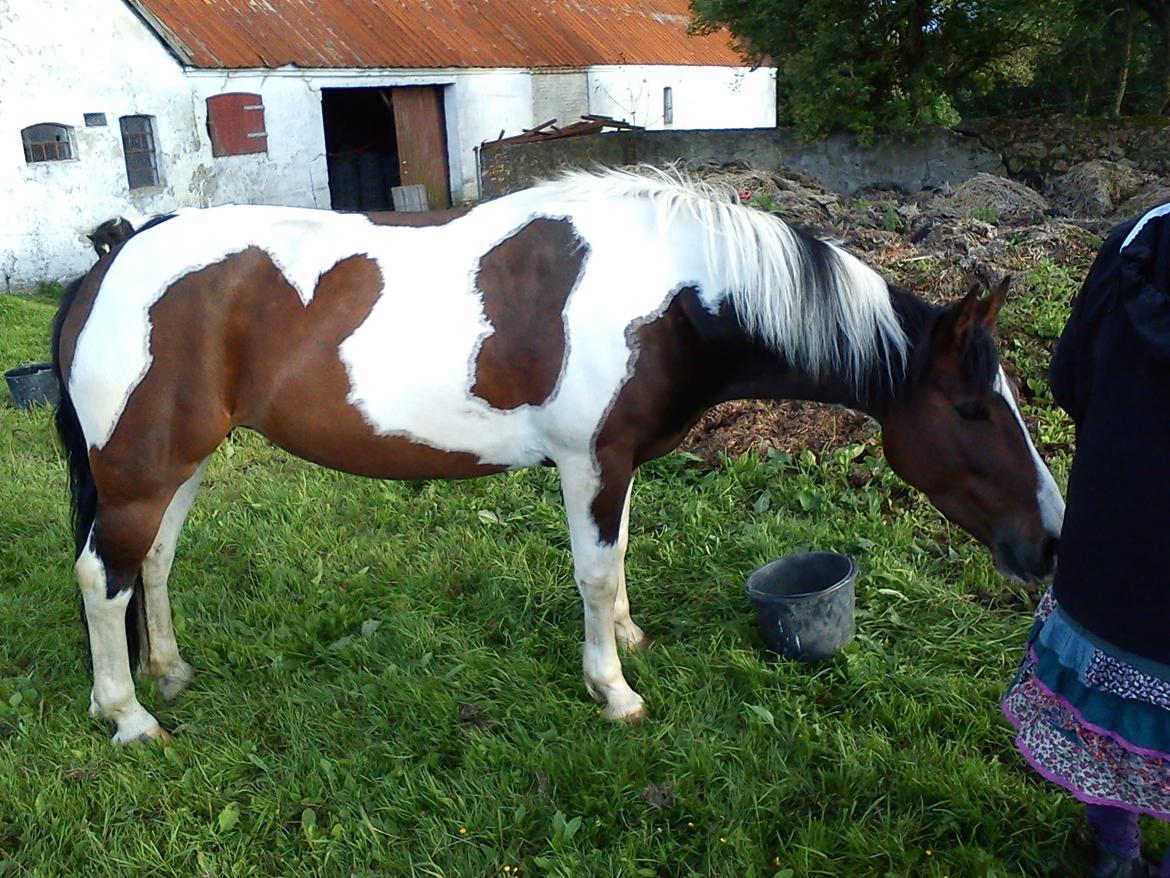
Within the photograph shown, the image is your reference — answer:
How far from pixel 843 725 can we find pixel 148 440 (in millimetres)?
2354

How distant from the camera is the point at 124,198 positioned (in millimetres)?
12914

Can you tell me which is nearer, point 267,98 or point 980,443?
point 980,443

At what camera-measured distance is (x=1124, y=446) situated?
5.84 ft

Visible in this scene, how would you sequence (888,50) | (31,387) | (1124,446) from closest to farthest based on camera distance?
(1124,446), (31,387), (888,50)

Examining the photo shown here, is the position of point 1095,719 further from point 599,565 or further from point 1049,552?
point 599,565

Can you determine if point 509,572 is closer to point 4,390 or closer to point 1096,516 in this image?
point 1096,516

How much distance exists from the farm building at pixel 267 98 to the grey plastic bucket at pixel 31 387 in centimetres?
649

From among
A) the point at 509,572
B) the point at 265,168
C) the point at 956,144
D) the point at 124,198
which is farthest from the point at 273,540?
the point at 265,168

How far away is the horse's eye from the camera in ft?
8.71

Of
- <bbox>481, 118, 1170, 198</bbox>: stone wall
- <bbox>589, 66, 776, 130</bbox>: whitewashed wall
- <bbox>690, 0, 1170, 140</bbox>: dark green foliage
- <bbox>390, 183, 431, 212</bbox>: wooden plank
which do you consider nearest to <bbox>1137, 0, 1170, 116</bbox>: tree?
<bbox>690, 0, 1170, 140</bbox>: dark green foliage

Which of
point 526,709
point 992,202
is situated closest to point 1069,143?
point 992,202

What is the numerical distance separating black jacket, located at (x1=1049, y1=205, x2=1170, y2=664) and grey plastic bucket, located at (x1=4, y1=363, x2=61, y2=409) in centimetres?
645

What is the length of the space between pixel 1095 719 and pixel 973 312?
110 centimetres

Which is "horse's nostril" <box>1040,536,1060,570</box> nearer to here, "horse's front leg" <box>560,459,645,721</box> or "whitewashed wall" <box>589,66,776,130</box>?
"horse's front leg" <box>560,459,645,721</box>
